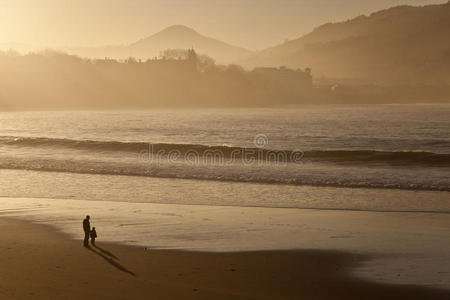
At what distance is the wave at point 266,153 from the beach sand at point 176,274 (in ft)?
88.7

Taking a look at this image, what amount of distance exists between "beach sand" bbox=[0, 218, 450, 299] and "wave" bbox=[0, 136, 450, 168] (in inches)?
1065

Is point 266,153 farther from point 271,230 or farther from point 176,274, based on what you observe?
point 176,274

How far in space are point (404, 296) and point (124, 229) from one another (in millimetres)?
8270

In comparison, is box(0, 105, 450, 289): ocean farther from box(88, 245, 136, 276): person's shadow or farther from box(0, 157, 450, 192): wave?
box(88, 245, 136, 276): person's shadow

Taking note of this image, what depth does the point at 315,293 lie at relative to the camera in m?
12.3

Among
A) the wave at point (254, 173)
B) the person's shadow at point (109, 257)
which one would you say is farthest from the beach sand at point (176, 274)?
the wave at point (254, 173)

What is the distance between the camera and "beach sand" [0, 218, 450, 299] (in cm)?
1205

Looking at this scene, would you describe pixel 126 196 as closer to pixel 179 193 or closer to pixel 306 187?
pixel 179 193

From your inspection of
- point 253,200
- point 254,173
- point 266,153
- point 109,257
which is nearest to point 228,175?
point 254,173

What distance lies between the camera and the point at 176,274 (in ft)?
43.8

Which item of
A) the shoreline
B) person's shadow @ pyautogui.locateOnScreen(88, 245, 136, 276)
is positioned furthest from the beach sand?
the shoreline

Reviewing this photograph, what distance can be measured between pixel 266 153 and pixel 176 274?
34362 mm

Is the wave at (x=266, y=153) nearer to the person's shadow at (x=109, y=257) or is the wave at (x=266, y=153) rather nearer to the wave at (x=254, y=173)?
the wave at (x=254, y=173)

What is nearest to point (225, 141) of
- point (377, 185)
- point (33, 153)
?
point (33, 153)
